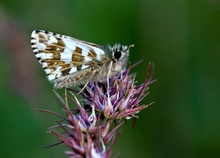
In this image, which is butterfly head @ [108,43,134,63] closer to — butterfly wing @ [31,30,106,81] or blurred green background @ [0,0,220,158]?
butterfly wing @ [31,30,106,81]

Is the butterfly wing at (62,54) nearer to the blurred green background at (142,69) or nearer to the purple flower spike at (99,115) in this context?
the purple flower spike at (99,115)

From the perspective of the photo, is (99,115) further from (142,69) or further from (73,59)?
(142,69)

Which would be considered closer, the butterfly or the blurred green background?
the butterfly

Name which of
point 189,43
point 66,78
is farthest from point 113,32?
point 66,78

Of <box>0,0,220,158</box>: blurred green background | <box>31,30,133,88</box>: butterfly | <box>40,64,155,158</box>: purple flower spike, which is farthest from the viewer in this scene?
<box>0,0,220,158</box>: blurred green background

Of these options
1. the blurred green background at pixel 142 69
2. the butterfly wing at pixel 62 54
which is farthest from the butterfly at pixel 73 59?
the blurred green background at pixel 142 69

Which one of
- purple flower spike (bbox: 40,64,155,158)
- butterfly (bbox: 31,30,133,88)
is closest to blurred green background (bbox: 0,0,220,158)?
butterfly (bbox: 31,30,133,88)

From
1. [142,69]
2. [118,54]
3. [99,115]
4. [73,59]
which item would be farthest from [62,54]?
[142,69]

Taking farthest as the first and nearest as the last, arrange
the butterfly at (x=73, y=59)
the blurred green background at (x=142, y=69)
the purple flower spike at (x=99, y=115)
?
1. the blurred green background at (x=142, y=69)
2. the butterfly at (x=73, y=59)
3. the purple flower spike at (x=99, y=115)
